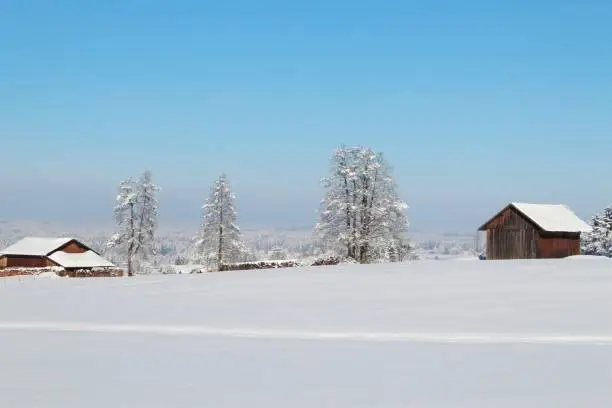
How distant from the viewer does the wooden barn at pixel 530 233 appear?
2132 inches

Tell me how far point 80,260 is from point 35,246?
20.0 feet

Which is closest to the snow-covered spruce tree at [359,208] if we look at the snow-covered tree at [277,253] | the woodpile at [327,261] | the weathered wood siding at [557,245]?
the woodpile at [327,261]

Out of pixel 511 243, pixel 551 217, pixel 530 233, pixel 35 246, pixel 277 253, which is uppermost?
pixel 551 217

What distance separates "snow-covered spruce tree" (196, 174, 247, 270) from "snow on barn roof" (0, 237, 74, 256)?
60.7 ft

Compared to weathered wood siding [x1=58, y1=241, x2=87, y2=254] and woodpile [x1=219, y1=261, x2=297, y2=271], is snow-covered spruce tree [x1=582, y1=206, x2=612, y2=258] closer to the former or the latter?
woodpile [x1=219, y1=261, x2=297, y2=271]

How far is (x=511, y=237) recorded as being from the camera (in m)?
55.4

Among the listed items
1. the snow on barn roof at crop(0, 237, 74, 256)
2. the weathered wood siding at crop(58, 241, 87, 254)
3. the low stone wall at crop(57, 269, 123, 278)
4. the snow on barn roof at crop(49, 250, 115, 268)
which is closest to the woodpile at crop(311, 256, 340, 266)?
the low stone wall at crop(57, 269, 123, 278)

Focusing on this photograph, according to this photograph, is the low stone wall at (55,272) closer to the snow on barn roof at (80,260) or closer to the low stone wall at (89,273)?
the low stone wall at (89,273)

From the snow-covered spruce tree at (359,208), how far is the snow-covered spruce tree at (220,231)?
537 inches

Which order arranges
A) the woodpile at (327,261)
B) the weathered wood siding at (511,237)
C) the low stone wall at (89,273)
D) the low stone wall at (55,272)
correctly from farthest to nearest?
the woodpile at (327,261)
the weathered wood siding at (511,237)
the low stone wall at (89,273)
the low stone wall at (55,272)

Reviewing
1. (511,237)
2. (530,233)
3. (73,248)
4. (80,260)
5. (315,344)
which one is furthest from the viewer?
(73,248)

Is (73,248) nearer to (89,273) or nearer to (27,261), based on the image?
(27,261)

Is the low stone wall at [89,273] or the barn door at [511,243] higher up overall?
the barn door at [511,243]

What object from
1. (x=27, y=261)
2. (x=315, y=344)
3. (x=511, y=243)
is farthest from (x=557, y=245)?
(x=27, y=261)
